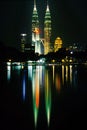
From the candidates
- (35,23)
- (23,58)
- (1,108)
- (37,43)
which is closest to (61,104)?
(1,108)

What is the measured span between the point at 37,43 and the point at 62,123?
152578mm

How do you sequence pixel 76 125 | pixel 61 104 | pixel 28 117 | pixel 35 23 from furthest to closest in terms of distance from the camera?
pixel 35 23
pixel 61 104
pixel 28 117
pixel 76 125

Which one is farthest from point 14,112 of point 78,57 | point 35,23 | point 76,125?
point 35,23

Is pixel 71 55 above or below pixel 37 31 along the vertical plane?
below

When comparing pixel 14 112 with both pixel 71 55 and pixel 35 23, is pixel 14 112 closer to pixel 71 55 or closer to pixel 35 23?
pixel 71 55

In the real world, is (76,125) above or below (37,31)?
below

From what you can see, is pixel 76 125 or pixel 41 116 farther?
pixel 41 116

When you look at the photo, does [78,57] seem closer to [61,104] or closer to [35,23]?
[35,23]

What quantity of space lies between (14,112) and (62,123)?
2514mm

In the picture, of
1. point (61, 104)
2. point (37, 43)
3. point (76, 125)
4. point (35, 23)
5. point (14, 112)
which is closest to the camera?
point (76, 125)

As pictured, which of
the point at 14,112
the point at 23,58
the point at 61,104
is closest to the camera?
the point at 14,112

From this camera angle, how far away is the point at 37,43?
163750 mm

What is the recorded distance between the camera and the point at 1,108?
47.0 feet

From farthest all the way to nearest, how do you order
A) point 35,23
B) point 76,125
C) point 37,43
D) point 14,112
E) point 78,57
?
point 35,23, point 37,43, point 78,57, point 14,112, point 76,125
